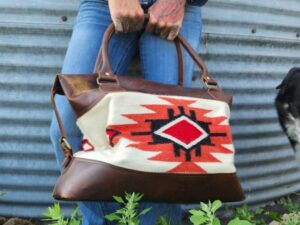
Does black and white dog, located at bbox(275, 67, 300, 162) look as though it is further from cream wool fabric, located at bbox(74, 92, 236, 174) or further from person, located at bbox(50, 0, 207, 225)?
cream wool fabric, located at bbox(74, 92, 236, 174)

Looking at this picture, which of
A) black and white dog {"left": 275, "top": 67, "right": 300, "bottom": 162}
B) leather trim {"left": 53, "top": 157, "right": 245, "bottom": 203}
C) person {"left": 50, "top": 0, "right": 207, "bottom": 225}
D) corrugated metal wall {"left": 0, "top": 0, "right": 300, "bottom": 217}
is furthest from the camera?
black and white dog {"left": 275, "top": 67, "right": 300, "bottom": 162}

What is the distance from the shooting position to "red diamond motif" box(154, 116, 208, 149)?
1.44 meters

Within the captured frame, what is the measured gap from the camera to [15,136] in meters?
2.31

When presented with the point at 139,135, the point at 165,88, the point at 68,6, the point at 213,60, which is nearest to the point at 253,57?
the point at 213,60

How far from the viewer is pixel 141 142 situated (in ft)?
4.61

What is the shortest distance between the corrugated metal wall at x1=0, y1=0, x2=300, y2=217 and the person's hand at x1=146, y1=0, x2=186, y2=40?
0.63m

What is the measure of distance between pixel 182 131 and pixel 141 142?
132mm

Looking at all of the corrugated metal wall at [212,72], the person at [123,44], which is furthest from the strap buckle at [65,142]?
the corrugated metal wall at [212,72]

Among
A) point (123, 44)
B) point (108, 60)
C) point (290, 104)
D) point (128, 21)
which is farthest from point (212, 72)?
point (108, 60)

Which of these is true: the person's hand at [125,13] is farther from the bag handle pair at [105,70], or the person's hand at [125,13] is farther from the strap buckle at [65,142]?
the strap buckle at [65,142]

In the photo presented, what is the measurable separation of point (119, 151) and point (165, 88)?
26cm

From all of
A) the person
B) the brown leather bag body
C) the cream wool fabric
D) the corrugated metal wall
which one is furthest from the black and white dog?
the cream wool fabric

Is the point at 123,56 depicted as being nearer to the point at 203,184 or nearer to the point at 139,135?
the point at 139,135

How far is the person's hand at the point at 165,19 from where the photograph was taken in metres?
1.65
